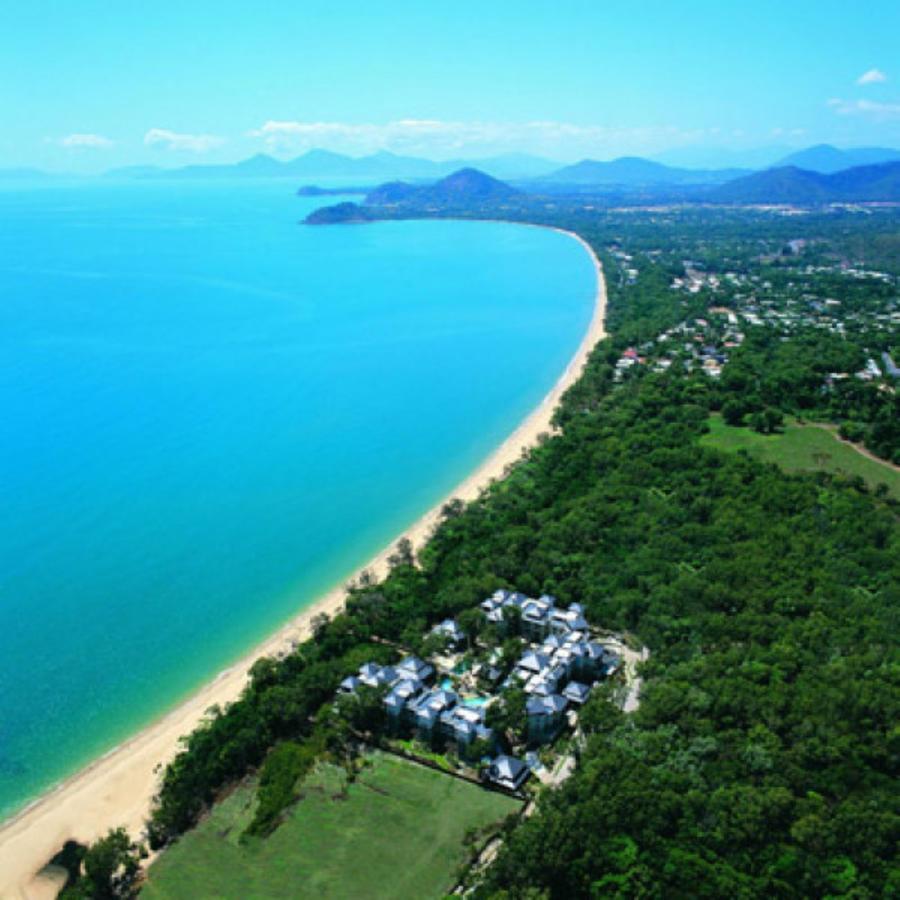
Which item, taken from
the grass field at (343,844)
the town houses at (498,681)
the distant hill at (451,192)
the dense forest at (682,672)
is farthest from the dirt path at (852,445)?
the distant hill at (451,192)

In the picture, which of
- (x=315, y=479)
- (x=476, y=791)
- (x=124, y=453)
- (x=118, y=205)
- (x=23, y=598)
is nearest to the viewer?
(x=476, y=791)

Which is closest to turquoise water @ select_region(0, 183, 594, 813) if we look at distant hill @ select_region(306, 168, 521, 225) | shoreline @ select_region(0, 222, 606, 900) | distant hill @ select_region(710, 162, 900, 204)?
shoreline @ select_region(0, 222, 606, 900)

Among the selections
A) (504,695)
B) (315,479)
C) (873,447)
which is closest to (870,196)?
(873,447)

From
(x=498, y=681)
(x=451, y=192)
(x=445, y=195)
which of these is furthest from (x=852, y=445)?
(x=451, y=192)

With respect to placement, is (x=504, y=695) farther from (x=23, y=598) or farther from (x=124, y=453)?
(x=124, y=453)

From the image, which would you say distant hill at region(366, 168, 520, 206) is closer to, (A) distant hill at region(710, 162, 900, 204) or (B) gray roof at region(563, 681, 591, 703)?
(A) distant hill at region(710, 162, 900, 204)

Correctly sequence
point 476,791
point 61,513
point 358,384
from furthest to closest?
point 358,384
point 61,513
point 476,791

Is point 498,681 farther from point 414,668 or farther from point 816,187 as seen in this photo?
point 816,187

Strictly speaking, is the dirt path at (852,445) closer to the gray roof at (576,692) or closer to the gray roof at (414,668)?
the gray roof at (576,692)
